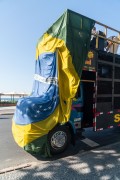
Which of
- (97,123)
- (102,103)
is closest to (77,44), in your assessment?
(102,103)

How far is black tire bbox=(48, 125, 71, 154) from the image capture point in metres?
5.90

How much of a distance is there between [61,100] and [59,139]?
1101 mm

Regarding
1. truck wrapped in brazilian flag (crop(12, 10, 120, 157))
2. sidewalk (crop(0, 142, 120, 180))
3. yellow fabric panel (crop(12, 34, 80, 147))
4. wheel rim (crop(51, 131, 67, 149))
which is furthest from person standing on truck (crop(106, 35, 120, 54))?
sidewalk (crop(0, 142, 120, 180))

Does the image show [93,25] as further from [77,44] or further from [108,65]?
[108,65]

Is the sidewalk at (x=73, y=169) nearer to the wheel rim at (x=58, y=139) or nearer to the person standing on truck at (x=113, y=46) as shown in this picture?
the wheel rim at (x=58, y=139)

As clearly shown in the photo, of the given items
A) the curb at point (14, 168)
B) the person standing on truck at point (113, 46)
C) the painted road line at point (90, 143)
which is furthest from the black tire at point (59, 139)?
the person standing on truck at point (113, 46)

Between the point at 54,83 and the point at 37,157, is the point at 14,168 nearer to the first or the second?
the point at 37,157

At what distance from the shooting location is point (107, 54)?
7145mm

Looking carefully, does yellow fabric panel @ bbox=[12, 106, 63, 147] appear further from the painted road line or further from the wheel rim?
the painted road line

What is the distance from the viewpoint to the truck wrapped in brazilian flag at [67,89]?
18.7 feet

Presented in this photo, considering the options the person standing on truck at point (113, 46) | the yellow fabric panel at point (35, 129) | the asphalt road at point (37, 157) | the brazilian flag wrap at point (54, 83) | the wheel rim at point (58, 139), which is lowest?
the asphalt road at point (37, 157)

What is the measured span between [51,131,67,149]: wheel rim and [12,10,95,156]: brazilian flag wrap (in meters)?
0.26

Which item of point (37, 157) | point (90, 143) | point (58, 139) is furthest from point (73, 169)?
point (90, 143)

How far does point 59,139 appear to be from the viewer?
6043 mm
